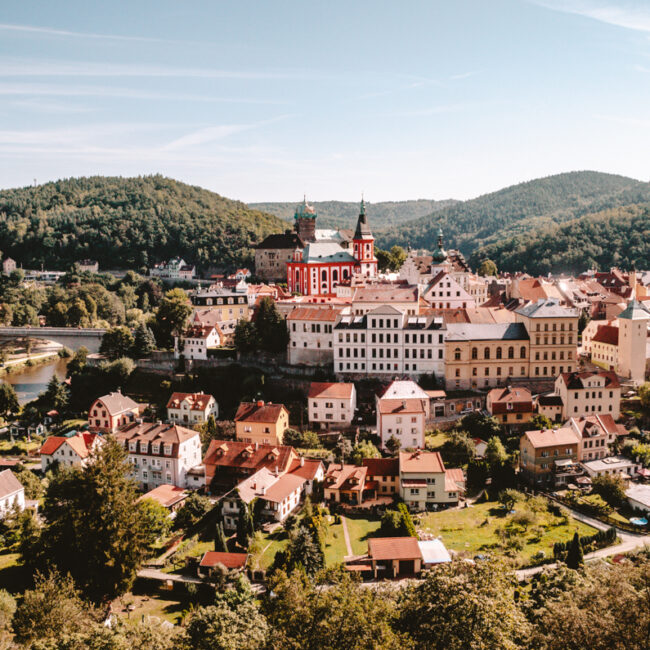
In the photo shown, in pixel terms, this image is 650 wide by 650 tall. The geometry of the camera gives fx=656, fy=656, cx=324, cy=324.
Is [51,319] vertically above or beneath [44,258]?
beneath

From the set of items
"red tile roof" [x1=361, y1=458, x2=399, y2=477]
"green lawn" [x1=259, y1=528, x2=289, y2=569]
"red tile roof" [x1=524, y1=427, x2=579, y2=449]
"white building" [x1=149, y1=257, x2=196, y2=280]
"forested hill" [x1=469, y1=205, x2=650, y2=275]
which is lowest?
"green lawn" [x1=259, y1=528, x2=289, y2=569]

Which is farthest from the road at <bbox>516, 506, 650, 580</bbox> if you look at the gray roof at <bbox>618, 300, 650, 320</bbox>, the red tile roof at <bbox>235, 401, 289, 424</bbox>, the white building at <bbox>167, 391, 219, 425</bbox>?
the white building at <bbox>167, 391, 219, 425</bbox>

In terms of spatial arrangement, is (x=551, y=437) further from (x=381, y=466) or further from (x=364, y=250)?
(x=364, y=250)

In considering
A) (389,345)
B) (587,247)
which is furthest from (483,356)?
(587,247)

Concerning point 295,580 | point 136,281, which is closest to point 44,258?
point 136,281

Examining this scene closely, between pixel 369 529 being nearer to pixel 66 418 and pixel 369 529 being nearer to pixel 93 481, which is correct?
pixel 93 481

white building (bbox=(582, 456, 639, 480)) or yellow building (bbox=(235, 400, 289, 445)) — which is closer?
white building (bbox=(582, 456, 639, 480))

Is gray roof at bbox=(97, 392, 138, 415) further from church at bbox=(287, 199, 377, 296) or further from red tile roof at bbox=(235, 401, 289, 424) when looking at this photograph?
church at bbox=(287, 199, 377, 296)
